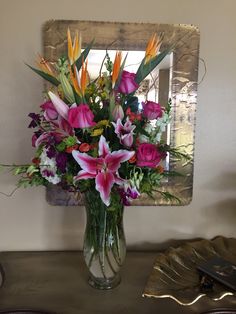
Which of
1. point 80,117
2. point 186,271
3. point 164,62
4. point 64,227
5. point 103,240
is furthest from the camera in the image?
point 64,227

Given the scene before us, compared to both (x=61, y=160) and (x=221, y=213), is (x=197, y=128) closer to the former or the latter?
(x=221, y=213)

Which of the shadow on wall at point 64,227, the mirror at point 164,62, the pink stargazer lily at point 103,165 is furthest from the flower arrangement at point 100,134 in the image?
the shadow on wall at point 64,227

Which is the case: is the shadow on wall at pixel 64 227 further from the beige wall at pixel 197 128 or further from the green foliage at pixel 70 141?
the green foliage at pixel 70 141

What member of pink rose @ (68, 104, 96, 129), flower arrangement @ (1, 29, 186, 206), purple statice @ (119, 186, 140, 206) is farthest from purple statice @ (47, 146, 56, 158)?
purple statice @ (119, 186, 140, 206)

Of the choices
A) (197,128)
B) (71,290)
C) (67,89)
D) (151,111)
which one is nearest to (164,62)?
(197,128)

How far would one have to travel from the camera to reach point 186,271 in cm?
126

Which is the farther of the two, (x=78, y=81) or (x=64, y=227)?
(x=64, y=227)

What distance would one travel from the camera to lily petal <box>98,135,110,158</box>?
0.96 meters

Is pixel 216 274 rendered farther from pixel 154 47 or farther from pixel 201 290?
pixel 154 47

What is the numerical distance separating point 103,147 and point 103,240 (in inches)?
13.0

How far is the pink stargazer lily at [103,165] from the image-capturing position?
96 centimetres

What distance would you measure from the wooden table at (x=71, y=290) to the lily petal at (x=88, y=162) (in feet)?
1.42

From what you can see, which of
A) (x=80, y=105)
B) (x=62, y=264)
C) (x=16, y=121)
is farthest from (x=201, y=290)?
(x=16, y=121)

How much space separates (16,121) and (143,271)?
2.45ft
